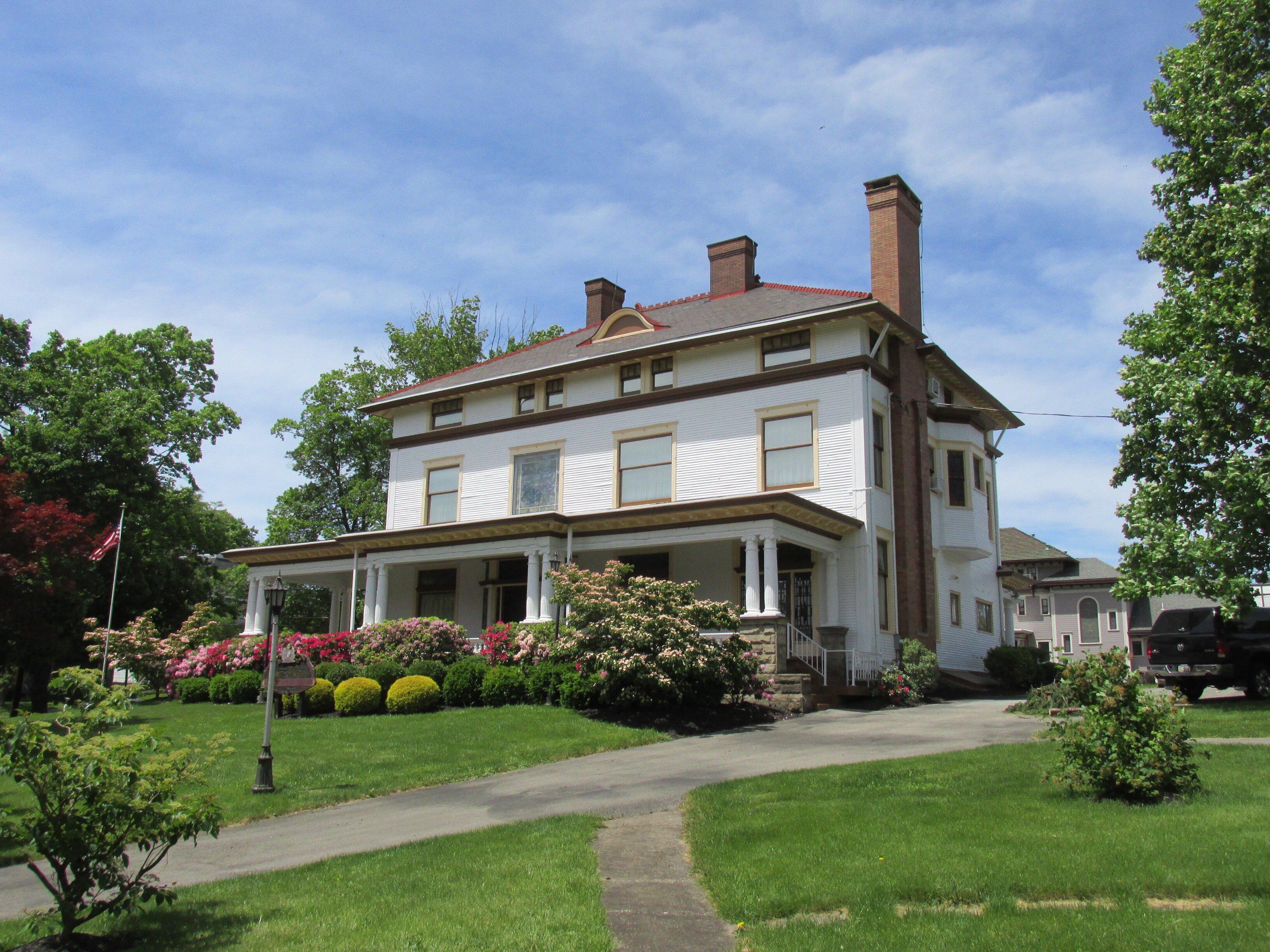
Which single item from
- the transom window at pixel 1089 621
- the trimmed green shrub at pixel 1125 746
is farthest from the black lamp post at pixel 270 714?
the transom window at pixel 1089 621

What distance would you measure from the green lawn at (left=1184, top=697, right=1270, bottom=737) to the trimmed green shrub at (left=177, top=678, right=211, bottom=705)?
2043 centimetres

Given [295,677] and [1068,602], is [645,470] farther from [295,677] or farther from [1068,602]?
[1068,602]

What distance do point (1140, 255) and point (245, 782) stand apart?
1652cm

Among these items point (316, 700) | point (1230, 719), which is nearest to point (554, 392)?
point (316, 700)

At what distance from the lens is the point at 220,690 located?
23641 millimetres

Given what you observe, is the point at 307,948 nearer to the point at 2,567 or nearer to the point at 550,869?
the point at 550,869

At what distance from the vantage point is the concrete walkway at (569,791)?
9.21 meters

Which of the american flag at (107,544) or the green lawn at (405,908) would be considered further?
the american flag at (107,544)

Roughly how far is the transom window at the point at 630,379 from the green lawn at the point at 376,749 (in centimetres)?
1028

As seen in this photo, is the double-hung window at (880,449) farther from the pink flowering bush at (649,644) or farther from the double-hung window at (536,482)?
the double-hung window at (536,482)

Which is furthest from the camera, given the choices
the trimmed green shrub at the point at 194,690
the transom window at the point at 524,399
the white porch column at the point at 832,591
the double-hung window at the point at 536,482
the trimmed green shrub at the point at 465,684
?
the transom window at the point at 524,399

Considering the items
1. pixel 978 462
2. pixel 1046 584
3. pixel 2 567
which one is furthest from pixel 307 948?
pixel 1046 584

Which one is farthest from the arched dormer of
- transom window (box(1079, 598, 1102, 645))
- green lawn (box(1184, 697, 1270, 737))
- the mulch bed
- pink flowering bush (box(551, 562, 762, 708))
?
transom window (box(1079, 598, 1102, 645))

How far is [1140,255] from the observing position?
1798 centimetres
